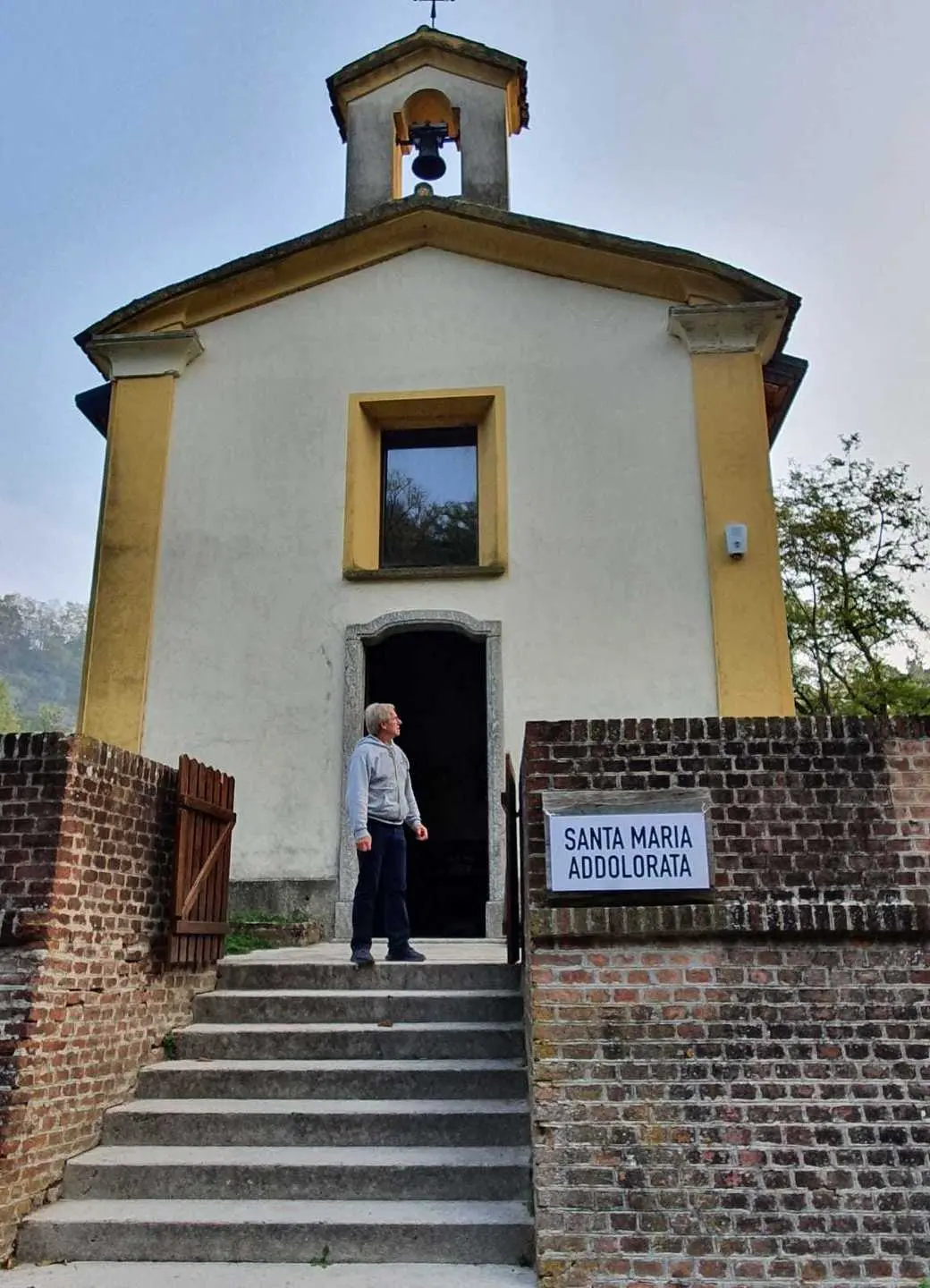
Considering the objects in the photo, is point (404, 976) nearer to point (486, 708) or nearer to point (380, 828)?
point (380, 828)

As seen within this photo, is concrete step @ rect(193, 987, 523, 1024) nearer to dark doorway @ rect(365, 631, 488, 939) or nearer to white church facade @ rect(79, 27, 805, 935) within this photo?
white church facade @ rect(79, 27, 805, 935)

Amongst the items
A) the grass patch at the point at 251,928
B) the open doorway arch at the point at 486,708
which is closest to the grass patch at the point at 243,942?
the grass patch at the point at 251,928

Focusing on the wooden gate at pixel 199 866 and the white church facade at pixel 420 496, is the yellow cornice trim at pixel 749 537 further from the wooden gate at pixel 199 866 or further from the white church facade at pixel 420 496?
the wooden gate at pixel 199 866

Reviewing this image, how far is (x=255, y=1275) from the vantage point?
421cm

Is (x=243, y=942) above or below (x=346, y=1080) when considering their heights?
above

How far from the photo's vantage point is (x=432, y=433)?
1080 centimetres

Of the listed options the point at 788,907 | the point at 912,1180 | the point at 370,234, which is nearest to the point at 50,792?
the point at 788,907

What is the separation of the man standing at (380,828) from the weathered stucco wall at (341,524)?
260 centimetres

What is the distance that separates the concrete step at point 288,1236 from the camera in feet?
14.3

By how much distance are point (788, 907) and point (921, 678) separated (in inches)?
747

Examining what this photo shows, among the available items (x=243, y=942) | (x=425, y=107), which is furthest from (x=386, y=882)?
(x=425, y=107)

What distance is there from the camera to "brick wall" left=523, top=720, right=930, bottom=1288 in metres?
4.16

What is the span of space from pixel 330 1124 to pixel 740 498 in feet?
21.7

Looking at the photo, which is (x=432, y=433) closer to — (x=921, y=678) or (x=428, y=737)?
(x=428, y=737)
